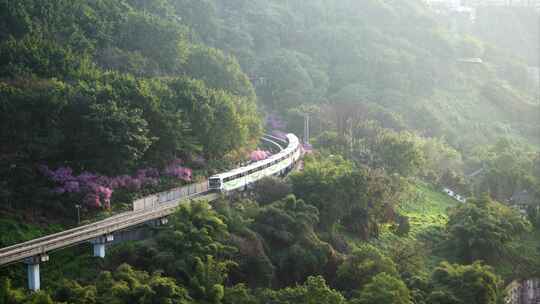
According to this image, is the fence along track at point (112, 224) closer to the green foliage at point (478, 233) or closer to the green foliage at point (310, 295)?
the green foliage at point (310, 295)

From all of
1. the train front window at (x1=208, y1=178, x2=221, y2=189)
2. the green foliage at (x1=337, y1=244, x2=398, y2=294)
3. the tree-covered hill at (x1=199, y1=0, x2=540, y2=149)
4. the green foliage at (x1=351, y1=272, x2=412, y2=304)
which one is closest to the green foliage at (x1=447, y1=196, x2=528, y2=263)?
the green foliage at (x1=337, y1=244, x2=398, y2=294)

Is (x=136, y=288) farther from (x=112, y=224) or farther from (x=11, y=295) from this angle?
(x=112, y=224)

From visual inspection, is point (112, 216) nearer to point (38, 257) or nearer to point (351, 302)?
point (38, 257)

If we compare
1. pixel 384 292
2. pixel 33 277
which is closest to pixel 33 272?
pixel 33 277

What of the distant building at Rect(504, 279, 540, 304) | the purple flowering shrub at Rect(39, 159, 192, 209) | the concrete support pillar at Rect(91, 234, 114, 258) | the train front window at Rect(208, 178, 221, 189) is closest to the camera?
the concrete support pillar at Rect(91, 234, 114, 258)

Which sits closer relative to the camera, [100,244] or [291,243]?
[100,244]

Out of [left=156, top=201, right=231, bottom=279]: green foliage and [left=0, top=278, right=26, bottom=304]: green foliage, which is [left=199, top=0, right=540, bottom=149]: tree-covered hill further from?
[left=0, top=278, right=26, bottom=304]: green foliage

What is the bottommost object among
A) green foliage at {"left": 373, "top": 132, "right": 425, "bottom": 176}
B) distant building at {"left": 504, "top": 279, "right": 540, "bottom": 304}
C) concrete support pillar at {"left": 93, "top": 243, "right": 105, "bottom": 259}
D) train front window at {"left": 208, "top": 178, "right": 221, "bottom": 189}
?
distant building at {"left": 504, "top": 279, "right": 540, "bottom": 304}

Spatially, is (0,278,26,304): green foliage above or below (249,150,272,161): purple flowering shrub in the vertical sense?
above
